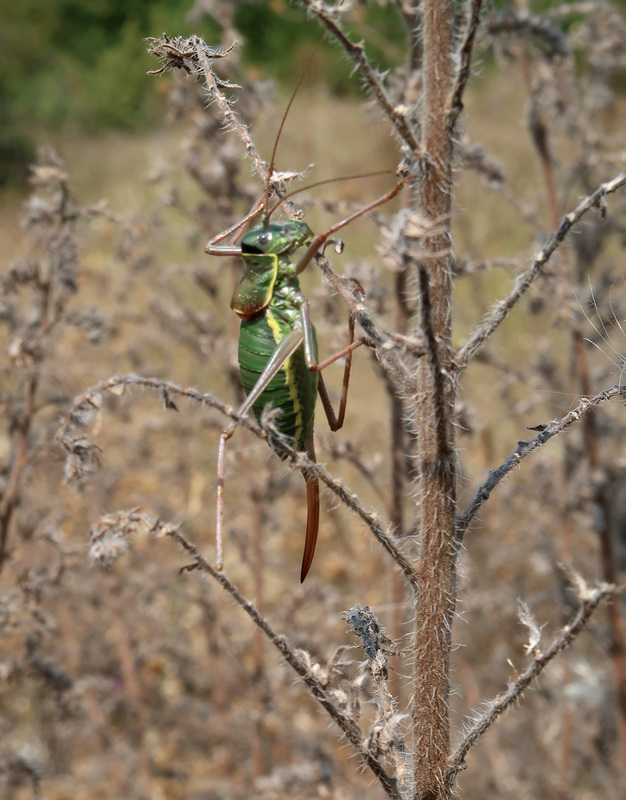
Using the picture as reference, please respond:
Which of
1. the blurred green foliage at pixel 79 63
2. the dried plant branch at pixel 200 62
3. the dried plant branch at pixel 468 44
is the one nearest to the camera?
the dried plant branch at pixel 468 44

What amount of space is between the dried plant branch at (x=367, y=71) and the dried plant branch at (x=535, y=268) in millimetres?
241

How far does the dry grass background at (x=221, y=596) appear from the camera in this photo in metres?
2.38

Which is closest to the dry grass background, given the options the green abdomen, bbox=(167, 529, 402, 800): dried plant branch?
the green abdomen

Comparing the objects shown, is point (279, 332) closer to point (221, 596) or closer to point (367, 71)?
point (367, 71)

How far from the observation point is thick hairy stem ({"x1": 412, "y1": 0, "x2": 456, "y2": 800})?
1.14 metres

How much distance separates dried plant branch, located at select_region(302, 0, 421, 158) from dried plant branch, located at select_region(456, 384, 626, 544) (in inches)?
18.0

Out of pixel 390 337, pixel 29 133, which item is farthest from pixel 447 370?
pixel 29 133

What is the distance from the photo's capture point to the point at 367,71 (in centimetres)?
110

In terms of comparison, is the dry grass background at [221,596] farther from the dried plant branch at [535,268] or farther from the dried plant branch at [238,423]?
the dried plant branch at [535,268]

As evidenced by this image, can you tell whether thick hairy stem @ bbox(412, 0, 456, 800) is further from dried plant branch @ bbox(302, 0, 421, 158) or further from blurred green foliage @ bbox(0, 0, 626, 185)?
blurred green foliage @ bbox(0, 0, 626, 185)

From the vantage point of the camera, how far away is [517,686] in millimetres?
1113

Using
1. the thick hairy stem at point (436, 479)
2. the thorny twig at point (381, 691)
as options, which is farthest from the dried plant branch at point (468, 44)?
the thorny twig at point (381, 691)

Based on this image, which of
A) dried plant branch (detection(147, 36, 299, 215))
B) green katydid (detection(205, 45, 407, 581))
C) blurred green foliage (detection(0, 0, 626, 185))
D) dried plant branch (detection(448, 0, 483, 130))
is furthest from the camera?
blurred green foliage (detection(0, 0, 626, 185))

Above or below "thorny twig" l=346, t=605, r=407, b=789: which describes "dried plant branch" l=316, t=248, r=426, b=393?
above
